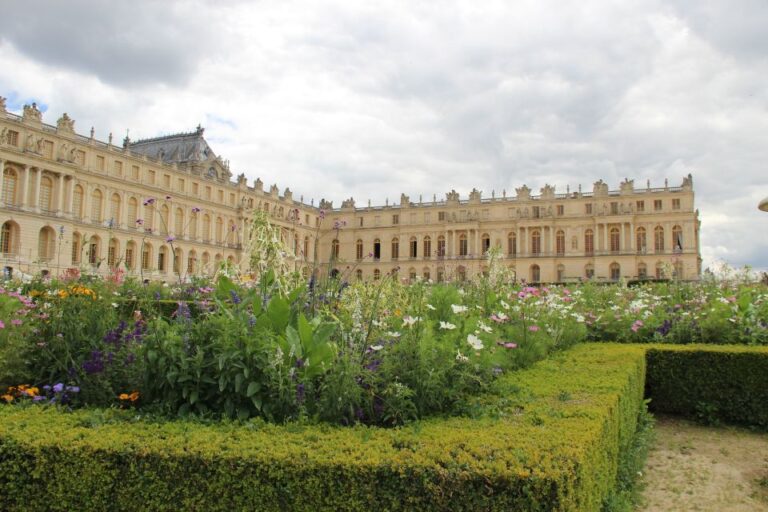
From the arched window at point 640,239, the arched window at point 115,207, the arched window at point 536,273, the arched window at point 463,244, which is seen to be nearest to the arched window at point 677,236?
the arched window at point 640,239

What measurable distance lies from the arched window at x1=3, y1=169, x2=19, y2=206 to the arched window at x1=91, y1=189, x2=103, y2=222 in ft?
17.0

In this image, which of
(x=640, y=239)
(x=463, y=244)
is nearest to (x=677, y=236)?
(x=640, y=239)

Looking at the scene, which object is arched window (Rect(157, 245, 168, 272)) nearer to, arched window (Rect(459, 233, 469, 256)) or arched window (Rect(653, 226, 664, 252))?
arched window (Rect(459, 233, 469, 256))

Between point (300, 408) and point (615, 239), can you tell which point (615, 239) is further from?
point (300, 408)

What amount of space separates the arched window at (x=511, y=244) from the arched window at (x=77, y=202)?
3681cm

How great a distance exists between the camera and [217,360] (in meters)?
3.30

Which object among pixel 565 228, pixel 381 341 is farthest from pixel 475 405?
pixel 565 228

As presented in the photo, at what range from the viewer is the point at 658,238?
50.2m

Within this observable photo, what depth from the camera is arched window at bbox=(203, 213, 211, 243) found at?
160 ft

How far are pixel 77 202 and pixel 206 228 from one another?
39.0 ft

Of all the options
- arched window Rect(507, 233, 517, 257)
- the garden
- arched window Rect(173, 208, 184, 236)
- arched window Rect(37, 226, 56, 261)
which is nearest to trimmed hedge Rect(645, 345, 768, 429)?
the garden

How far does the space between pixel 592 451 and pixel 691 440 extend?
4168mm

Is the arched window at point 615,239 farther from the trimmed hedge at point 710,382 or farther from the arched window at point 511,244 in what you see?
the trimmed hedge at point 710,382

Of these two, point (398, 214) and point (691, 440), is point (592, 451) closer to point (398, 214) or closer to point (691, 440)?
point (691, 440)
